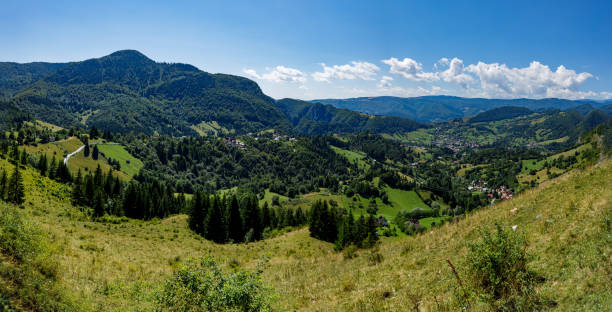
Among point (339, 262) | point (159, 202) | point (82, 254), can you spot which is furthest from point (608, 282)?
point (159, 202)

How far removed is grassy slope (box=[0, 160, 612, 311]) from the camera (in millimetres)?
8203

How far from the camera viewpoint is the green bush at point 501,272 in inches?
308

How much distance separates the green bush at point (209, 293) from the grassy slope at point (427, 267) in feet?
3.32

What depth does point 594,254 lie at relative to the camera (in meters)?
8.22

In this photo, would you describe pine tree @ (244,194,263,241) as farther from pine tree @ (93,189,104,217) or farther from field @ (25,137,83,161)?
field @ (25,137,83,161)

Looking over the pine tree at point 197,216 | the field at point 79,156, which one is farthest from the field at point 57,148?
the pine tree at point 197,216

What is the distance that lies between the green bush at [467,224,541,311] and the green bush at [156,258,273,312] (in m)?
6.93

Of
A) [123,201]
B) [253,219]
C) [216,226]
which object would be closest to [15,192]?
[216,226]

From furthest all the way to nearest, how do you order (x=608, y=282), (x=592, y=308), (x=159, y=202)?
(x=159, y=202) < (x=608, y=282) < (x=592, y=308)

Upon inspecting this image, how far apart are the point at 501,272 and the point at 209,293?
9189 mm

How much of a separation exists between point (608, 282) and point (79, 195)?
257ft

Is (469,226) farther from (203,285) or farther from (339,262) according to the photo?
(203,285)

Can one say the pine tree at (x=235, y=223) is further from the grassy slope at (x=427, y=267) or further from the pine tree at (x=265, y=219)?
the grassy slope at (x=427, y=267)

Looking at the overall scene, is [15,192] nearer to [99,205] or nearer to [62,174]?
[99,205]
